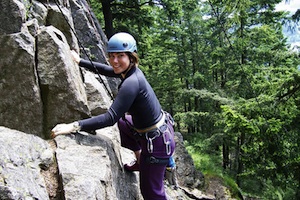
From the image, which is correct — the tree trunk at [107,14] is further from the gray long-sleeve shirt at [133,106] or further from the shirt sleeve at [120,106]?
the shirt sleeve at [120,106]

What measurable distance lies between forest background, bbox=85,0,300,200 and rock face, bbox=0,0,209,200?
2.84m

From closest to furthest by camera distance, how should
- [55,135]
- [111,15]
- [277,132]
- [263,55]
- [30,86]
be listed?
[55,135] → [30,86] → [277,132] → [111,15] → [263,55]

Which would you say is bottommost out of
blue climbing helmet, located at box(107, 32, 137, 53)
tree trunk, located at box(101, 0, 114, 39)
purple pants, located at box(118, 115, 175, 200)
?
purple pants, located at box(118, 115, 175, 200)

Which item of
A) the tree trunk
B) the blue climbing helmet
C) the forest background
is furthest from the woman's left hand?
the tree trunk

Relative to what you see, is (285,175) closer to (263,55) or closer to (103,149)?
(103,149)

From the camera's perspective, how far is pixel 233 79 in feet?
68.0

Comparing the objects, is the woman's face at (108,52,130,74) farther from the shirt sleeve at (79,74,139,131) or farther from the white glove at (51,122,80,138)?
the white glove at (51,122,80,138)

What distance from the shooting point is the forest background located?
915 cm

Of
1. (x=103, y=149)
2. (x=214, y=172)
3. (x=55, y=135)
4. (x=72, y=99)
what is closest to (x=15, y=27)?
(x=72, y=99)

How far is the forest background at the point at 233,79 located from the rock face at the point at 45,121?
2.84 meters

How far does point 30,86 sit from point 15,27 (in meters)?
0.85

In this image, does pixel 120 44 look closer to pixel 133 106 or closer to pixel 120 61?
pixel 120 61

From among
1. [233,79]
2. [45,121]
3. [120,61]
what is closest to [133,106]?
[120,61]

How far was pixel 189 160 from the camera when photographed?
1382cm
